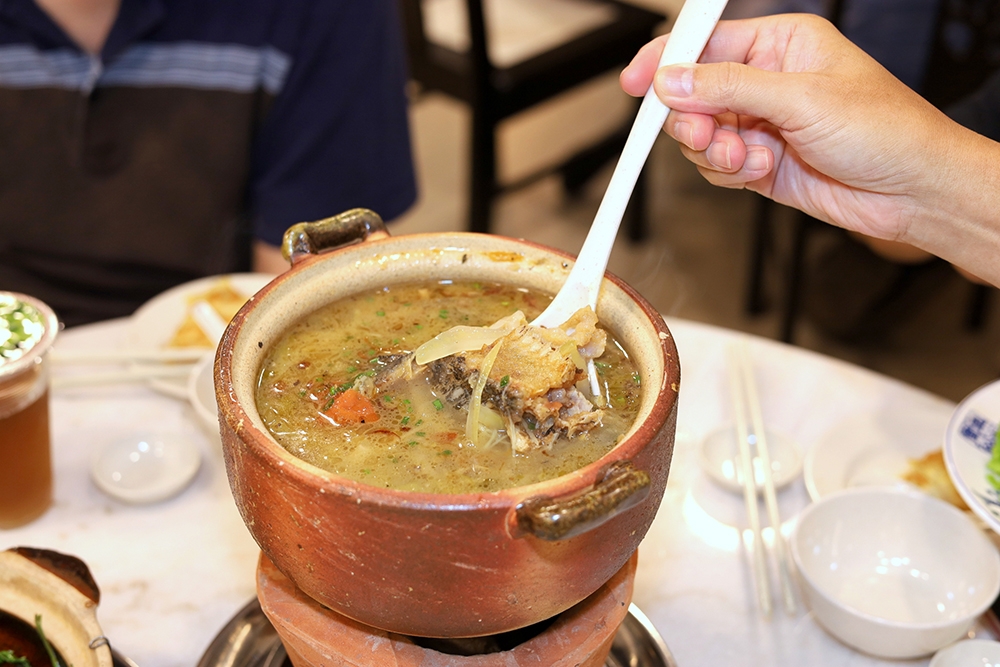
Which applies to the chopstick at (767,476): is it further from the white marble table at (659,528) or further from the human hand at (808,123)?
the human hand at (808,123)

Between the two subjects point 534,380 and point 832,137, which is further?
point 832,137

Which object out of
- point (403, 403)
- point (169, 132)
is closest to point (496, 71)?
point (169, 132)

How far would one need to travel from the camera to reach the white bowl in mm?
1243

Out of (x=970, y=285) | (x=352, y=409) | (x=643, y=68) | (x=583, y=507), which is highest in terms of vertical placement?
(x=643, y=68)

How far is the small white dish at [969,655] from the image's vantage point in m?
1.19

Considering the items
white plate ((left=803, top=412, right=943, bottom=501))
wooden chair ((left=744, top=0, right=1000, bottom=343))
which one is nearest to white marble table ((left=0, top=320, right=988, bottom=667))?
white plate ((left=803, top=412, right=943, bottom=501))

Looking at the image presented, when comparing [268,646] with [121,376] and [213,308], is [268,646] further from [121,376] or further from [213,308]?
[213,308]

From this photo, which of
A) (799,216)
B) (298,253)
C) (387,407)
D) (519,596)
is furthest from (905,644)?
(799,216)

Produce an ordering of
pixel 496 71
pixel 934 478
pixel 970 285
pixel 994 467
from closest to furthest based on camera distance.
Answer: pixel 994 467
pixel 934 478
pixel 496 71
pixel 970 285

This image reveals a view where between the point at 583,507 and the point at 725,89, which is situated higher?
the point at 725,89

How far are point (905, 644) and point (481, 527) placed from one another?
2.30 ft

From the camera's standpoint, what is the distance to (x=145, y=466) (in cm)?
156

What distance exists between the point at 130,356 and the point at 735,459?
1.11 m

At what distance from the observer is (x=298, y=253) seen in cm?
114
